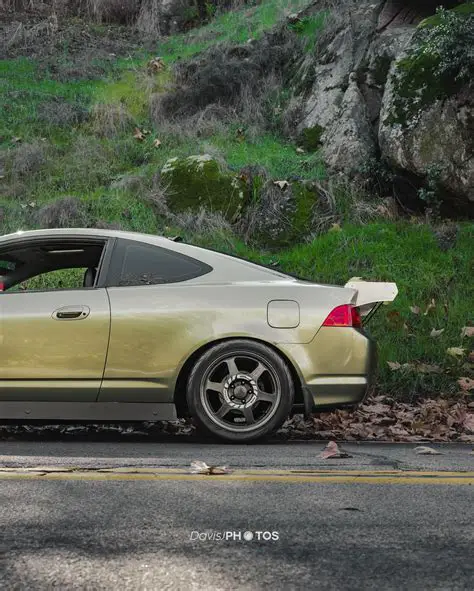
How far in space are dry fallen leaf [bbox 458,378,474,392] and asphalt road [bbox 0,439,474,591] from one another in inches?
119

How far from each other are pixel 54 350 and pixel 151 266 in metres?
0.91

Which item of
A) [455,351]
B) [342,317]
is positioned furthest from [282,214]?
[342,317]

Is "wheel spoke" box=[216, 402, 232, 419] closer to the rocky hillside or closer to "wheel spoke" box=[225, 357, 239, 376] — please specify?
"wheel spoke" box=[225, 357, 239, 376]

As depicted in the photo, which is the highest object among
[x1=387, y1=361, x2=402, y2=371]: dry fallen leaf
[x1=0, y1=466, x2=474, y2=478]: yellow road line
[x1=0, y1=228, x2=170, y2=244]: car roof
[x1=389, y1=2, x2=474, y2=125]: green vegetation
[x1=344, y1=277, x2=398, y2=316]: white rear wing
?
[x1=389, y1=2, x2=474, y2=125]: green vegetation

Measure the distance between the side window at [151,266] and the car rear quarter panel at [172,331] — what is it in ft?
0.75

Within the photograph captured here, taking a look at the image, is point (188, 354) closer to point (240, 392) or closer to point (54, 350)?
point (240, 392)

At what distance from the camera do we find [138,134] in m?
15.7

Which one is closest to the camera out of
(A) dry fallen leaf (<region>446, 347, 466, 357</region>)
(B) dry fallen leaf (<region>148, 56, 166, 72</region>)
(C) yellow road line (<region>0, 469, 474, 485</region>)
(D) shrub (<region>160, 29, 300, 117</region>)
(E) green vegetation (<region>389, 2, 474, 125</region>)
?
(C) yellow road line (<region>0, 469, 474, 485</region>)

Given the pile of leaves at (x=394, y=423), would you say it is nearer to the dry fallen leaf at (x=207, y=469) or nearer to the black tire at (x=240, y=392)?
the black tire at (x=240, y=392)

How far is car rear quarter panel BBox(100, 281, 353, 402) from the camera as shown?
20.6 ft

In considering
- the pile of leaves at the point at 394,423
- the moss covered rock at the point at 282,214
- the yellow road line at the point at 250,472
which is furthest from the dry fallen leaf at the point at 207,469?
the moss covered rock at the point at 282,214

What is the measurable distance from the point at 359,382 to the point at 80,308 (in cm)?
198


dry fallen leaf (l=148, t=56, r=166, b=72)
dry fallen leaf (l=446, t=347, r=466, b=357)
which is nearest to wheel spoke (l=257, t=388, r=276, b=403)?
dry fallen leaf (l=446, t=347, r=466, b=357)

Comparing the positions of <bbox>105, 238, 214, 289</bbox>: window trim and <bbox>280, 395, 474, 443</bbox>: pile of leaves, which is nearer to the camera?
<bbox>105, 238, 214, 289</bbox>: window trim
